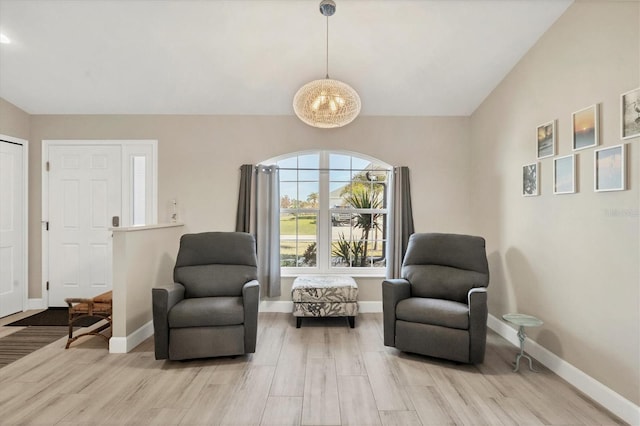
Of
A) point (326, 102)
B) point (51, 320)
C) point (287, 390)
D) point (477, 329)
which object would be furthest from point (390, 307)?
point (51, 320)

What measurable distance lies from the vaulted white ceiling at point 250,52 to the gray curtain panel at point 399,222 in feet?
2.92

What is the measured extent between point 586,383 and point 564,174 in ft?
5.12

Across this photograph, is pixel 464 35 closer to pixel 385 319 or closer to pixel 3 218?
pixel 385 319

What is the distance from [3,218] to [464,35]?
18.1 feet

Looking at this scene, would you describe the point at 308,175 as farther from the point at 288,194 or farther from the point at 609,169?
the point at 609,169

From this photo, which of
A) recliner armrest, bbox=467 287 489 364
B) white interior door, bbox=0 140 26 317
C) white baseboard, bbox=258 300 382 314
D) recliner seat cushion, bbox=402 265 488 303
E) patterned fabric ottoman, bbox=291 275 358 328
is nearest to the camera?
recliner armrest, bbox=467 287 489 364

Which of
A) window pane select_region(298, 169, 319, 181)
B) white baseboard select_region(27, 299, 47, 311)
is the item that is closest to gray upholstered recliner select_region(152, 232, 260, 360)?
window pane select_region(298, 169, 319, 181)

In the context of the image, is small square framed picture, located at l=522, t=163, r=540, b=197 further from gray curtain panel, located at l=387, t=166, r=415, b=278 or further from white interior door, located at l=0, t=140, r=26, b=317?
white interior door, located at l=0, t=140, r=26, b=317

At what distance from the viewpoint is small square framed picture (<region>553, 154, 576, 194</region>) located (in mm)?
2572

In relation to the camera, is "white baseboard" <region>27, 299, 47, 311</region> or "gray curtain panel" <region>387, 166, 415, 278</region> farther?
"white baseboard" <region>27, 299, 47, 311</region>

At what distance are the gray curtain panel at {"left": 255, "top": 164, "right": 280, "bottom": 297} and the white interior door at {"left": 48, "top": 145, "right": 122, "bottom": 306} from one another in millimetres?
1870

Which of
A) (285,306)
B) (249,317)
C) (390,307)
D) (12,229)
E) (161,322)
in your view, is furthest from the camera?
(285,306)

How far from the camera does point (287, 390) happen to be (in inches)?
95.4

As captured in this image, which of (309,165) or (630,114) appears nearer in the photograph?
(630,114)
